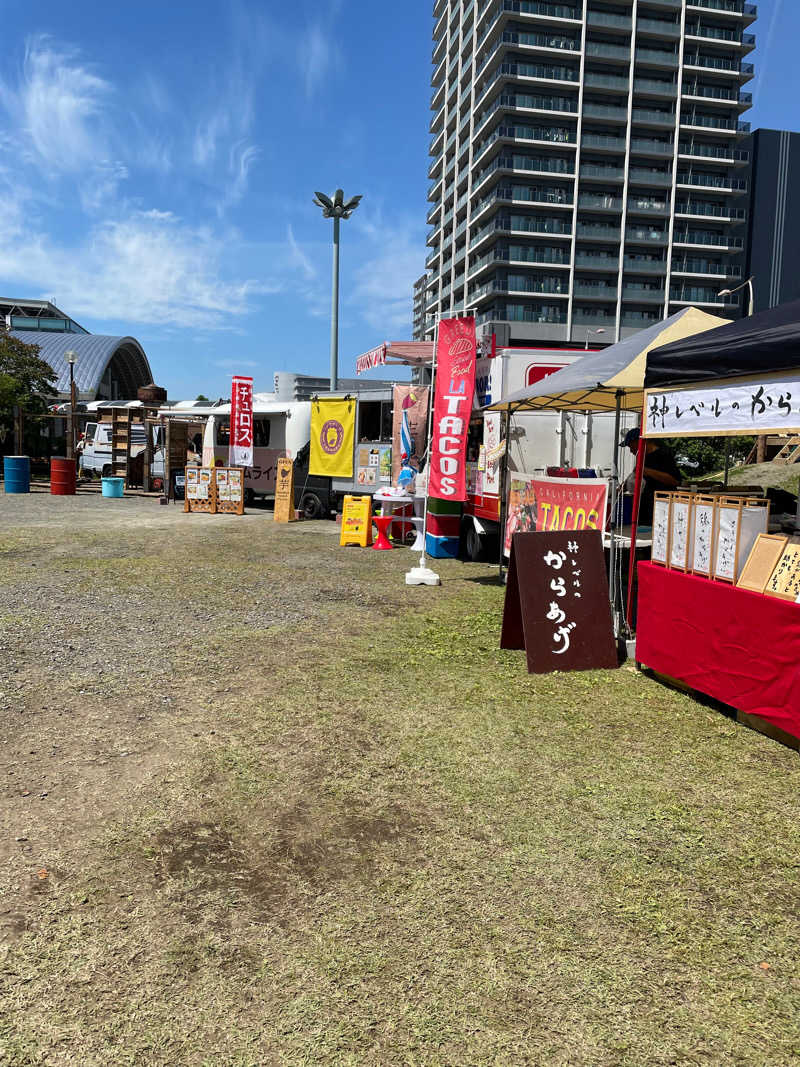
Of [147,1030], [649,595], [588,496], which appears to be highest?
[588,496]

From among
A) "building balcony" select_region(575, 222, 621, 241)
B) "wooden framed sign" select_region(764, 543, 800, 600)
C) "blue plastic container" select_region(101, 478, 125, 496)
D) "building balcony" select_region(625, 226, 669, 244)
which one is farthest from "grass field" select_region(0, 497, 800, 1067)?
"building balcony" select_region(625, 226, 669, 244)

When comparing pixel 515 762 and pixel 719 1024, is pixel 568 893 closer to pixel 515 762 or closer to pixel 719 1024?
pixel 719 1024

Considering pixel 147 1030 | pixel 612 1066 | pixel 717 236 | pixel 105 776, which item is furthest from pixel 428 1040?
pixel 717 236

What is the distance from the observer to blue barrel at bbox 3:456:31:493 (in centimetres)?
2227

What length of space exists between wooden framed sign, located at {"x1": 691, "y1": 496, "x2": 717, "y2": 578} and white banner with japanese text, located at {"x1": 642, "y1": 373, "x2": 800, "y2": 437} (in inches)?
18.0

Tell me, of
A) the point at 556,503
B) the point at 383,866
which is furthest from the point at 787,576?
the point at 556,503

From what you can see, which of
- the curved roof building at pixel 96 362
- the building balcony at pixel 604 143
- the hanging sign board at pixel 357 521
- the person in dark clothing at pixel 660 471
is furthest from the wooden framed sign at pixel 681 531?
the building balcony at pixel 604 143

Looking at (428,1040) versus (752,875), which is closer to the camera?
(428,1040)

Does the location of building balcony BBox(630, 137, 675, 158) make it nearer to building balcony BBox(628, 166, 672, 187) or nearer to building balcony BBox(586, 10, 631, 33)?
building balcony BBox(628, 166, 672, 187)

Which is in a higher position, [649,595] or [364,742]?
[649,595]

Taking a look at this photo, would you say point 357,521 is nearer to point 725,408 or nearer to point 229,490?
point 229,490

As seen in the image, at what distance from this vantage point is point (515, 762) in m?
3.79

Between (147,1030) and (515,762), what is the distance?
2.20m

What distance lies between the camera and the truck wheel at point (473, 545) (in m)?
11.1
